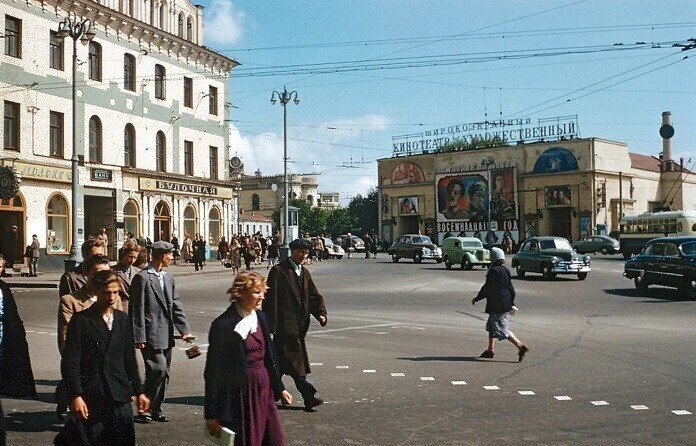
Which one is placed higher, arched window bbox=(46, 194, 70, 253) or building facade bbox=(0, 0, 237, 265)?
building facade bbox=(0, 0, 237, 265)

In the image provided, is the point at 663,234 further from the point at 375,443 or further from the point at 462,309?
the point at 375,443

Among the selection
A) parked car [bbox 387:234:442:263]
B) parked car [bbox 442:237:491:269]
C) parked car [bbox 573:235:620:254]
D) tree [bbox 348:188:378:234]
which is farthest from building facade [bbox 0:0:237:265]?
tree [bbox 348:188:378:234]

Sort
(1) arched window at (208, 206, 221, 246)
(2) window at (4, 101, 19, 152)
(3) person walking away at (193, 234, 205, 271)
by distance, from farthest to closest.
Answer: (1) arched window at (208, 206, 221, 246)
(3) person walking away at (193, 234, 205, 271)
(2) window at (4, 101, 19, 152)

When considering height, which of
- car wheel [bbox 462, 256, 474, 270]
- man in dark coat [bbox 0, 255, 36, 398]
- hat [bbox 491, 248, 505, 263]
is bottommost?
car wheel [bbox 462, 256, 474, 270]

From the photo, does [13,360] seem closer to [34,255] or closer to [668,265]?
[668,265]

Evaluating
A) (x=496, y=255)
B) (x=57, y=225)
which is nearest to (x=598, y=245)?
(x=57, y=225)

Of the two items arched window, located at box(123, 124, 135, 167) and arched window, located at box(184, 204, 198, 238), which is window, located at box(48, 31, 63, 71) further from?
arched window, located at box(184, 204, 198, 238)

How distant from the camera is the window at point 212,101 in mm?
48312

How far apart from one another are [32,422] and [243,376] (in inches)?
151

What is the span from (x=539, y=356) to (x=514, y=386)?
2.64 metres

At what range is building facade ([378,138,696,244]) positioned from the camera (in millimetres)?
68562

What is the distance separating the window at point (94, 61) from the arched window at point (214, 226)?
1231 centimetres

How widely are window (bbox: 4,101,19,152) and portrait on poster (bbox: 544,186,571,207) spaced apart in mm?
47741

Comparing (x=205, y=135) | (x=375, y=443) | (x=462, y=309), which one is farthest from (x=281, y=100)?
(x=375, y=443)
